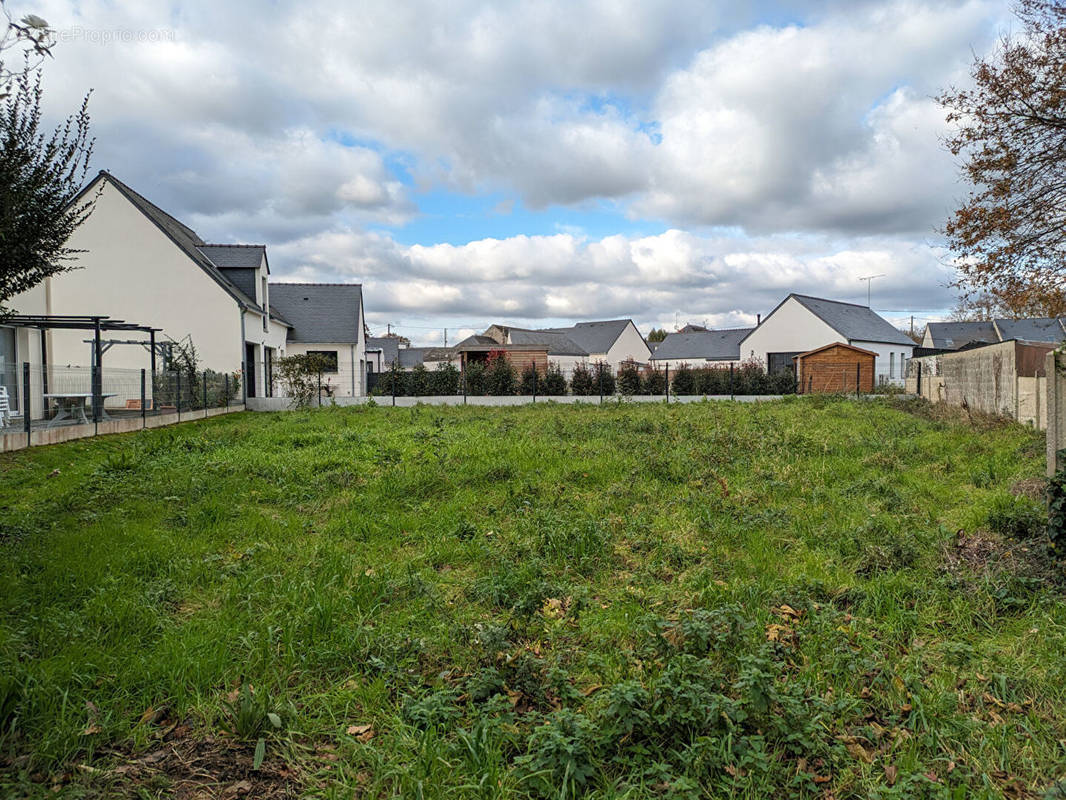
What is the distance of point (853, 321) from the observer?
4091cm

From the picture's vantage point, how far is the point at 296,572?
176 inches

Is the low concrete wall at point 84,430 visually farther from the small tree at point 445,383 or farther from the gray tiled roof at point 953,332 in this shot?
the gray tiled roof at point 953,332

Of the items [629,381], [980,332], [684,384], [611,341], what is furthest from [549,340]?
[980,332]

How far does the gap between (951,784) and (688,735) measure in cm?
95

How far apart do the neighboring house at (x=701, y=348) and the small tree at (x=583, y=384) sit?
2388 centimetres

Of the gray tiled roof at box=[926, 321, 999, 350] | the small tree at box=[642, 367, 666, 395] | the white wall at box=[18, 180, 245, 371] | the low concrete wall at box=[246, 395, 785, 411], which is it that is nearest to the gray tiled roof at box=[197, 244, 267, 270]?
the white wall at box=[18, 180, 245, 371]

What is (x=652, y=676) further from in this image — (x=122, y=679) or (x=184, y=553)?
(x=184, y=553)

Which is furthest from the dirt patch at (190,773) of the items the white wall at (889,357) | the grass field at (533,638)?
the white wall at (889,357)

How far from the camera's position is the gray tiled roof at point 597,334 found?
181 ft

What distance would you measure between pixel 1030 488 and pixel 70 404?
15.0m

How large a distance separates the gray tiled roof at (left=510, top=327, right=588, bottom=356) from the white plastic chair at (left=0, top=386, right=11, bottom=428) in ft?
122

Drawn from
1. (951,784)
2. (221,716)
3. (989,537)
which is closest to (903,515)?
(989,537)

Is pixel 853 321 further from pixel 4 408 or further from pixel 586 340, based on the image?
pixel 4 408

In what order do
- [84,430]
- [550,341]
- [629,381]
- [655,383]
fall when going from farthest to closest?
[550,341] → [655,383] → [629,381] → [84,430]
